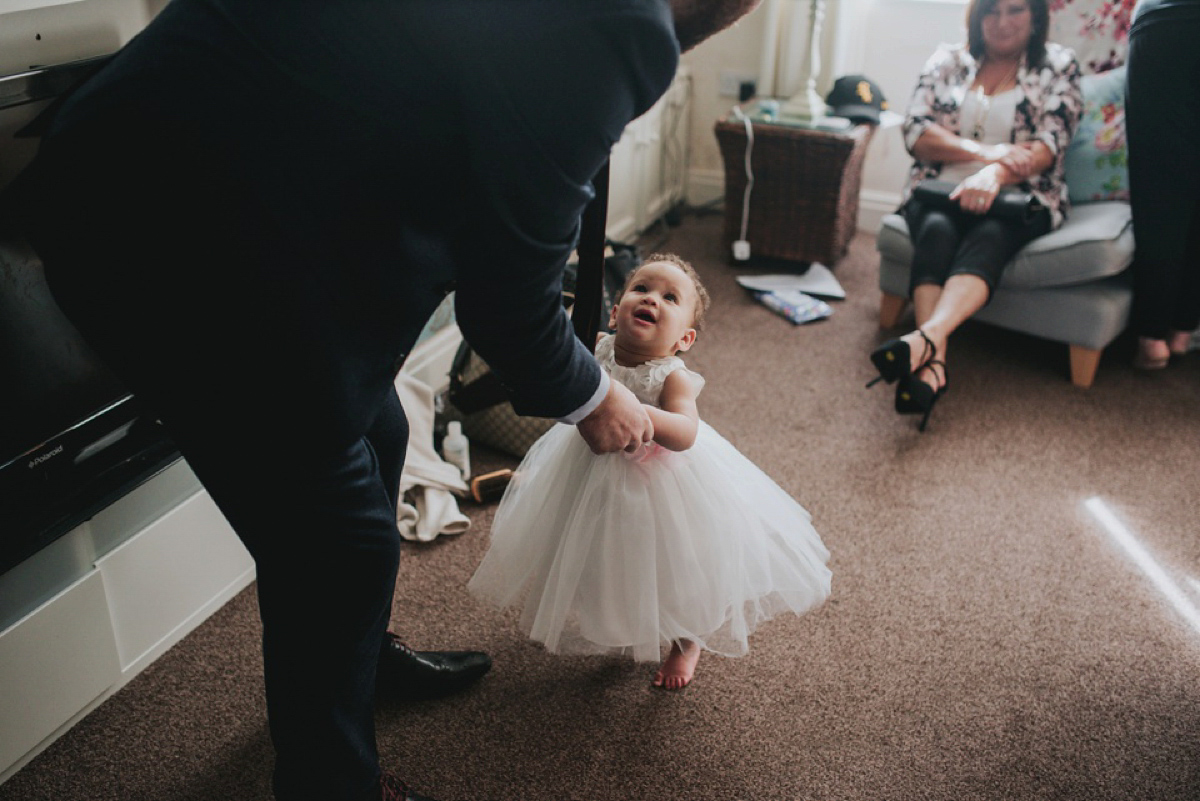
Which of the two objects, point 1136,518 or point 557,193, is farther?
point 1136,518

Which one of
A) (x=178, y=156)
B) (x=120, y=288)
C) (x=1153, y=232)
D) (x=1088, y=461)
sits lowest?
(x=1088, y=461)

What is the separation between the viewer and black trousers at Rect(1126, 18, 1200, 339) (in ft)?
7.13

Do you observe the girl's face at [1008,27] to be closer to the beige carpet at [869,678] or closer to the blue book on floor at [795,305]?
the blue book on floor at [795,305]

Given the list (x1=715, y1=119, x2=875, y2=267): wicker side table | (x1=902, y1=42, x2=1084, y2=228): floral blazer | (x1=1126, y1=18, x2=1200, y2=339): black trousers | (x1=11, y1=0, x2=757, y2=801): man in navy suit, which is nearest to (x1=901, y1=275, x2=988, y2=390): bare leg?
(x1=902, y1=42, x2=1084, y2=228): floral blazer

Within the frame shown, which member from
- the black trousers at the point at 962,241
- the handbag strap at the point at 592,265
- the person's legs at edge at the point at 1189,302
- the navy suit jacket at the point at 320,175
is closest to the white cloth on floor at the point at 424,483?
the handbag strap at the point at 592,265

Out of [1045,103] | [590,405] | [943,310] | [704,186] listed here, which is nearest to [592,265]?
[590,405]

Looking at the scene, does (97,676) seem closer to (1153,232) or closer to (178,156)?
(178,156)

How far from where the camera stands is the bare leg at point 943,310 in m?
2.30

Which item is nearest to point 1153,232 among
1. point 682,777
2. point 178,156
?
point 682,777

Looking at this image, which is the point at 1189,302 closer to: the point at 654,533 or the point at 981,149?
the point at 981,149

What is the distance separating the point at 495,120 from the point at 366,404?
0.32 m

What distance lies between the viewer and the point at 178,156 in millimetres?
789

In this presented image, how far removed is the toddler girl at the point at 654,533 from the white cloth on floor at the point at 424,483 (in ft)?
1.41

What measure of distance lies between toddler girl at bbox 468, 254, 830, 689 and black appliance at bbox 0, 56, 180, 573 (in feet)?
1.88
